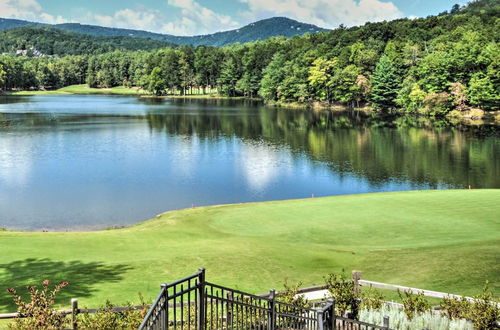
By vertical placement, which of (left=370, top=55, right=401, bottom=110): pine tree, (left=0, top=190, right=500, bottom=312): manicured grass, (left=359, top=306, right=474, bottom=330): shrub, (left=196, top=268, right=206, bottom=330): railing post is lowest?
(left=0, top=190, right=500, bottom=312): manicured grass

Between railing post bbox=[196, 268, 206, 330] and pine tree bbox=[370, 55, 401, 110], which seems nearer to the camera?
railing post bbox=[196, 268, 206, 330]

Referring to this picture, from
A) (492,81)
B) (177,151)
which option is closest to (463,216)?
(177,151)

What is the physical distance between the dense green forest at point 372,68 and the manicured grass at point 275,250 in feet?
246

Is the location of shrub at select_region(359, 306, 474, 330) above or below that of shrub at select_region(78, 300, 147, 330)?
below

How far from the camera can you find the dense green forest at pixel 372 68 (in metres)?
93.8

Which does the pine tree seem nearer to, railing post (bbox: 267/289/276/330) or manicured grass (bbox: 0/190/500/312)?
manicured grass (bbox: 0/190/500/312)

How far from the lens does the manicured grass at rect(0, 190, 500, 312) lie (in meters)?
14.3

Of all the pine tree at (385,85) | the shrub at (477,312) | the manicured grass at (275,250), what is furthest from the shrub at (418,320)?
the pine tree at (385,85)

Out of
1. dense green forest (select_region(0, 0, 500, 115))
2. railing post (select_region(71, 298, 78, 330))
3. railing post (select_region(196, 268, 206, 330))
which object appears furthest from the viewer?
dense green forest (select_region(0, 0, 500, 115))

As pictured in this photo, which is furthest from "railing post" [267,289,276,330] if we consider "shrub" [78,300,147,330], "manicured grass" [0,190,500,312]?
"manicured grass" [0,190,500,312]

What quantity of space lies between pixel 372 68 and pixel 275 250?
4208 inches

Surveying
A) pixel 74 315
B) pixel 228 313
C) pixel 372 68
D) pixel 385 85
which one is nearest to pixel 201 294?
pixel 228 313

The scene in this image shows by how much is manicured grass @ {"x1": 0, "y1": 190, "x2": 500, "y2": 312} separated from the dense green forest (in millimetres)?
74901

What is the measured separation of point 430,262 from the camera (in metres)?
16.1
